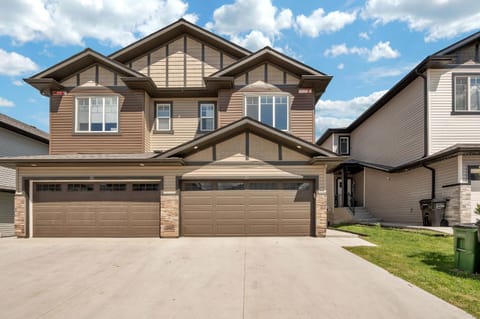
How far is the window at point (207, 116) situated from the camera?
1680 centimetres

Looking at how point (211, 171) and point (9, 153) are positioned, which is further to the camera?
point (9, 153)

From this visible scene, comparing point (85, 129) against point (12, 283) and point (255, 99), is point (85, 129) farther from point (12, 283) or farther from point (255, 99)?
point (12, 283)

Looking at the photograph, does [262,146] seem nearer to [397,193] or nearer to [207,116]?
[207,116]

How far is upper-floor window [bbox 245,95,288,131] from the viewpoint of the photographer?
15.9 metres

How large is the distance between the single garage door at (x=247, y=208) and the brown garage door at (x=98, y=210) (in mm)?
1440

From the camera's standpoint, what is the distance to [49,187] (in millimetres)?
13945

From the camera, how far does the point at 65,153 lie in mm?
15609

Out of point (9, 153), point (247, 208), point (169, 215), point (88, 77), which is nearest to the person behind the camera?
point (169, 215)

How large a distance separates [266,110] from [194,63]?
14.5 ft

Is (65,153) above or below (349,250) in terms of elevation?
above

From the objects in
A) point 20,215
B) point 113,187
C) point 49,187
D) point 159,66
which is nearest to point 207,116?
point 159,66

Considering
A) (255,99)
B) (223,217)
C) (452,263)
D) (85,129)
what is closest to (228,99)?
(255,99)

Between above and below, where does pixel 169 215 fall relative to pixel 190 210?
below

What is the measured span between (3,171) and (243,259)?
16.9 metres
